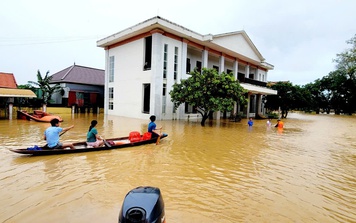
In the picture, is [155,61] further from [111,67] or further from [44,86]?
[44,86]

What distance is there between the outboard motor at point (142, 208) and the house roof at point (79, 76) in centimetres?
2561

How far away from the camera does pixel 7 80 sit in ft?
63.2

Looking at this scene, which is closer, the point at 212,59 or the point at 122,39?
the point at 122,39

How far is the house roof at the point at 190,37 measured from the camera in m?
17.3

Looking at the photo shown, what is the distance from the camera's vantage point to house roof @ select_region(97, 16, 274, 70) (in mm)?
17312

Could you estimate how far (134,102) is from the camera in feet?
66.6

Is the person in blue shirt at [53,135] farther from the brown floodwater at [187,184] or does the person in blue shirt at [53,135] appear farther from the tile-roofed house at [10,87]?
the tile-roofed house at [10,87]

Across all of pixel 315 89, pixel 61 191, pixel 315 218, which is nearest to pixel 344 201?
pixel 315 218

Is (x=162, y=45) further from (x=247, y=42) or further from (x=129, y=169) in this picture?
(x=129, y=169)

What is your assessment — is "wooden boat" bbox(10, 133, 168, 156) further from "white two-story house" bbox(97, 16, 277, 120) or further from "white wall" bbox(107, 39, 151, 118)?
"white wall" bbox(107, 39, 151, 118)

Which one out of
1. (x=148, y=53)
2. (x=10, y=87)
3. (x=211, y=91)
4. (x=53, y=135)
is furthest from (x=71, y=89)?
(x=53, y=135)

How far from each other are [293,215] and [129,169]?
3.86 metres

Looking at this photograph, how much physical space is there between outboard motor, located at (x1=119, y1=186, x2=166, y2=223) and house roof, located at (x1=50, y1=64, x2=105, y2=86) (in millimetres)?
25606

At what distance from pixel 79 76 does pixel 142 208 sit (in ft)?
90.4
